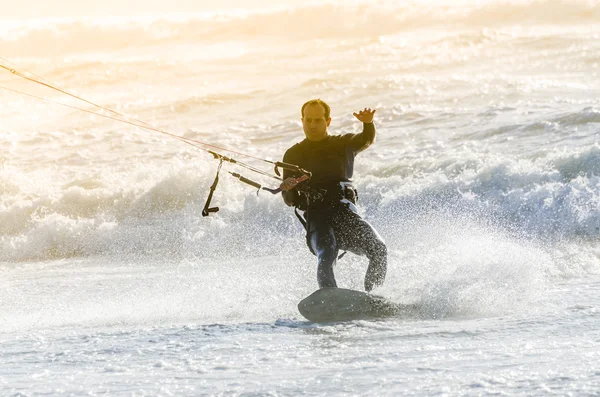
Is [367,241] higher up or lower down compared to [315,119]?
lower down

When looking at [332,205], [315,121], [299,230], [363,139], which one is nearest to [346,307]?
[332,205]

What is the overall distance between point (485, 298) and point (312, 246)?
1.46 metres

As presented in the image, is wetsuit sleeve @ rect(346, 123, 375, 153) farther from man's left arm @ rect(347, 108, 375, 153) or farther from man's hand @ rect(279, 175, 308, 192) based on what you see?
man's hand @ rect(279, 175, 308, 192)

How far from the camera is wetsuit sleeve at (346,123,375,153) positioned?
656cm

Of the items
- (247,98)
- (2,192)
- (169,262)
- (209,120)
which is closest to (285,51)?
(247,98)

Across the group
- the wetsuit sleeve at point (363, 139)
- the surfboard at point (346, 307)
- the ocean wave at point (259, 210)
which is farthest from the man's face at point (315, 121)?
the ocean wave at point (259, 210)

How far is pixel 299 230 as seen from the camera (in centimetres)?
1341

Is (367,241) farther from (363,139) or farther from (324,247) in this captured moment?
(363,139)

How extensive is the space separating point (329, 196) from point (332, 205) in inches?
3.4

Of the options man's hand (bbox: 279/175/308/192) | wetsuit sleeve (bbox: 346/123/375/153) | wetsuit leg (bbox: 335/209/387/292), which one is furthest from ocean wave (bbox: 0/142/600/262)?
man's hand (bbox: 279/175/308/192)

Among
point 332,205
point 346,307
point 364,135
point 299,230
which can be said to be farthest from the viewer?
point 299,230

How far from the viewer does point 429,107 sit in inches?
850

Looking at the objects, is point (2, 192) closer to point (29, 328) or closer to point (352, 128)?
point (352, 128)

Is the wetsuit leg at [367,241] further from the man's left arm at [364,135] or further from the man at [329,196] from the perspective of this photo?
the man's left arm at [364,135]
